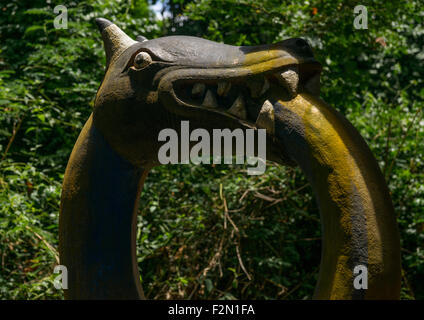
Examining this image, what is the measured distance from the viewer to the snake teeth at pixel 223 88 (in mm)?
1541

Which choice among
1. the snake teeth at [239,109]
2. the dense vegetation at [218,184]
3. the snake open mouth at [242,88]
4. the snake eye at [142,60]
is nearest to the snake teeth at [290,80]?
the snake open mouth at [242,88]

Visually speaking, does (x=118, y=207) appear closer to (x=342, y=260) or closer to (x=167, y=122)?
(x=167, y=122)

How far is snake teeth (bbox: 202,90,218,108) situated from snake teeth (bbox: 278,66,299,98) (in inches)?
7.3

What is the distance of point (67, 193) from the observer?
182 centimetres

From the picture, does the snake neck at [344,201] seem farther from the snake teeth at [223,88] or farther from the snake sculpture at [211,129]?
the snake teeth at [223,88]

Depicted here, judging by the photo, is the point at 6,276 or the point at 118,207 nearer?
the point at 118,207

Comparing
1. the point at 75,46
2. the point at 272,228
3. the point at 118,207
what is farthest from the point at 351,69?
the point at 118,207

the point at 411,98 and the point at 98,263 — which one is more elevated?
the point at 411,98

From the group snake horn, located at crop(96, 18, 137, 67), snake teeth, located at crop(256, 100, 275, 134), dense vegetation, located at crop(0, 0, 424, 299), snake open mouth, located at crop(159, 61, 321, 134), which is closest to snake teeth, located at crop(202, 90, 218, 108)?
snake open mouth, located at crop(159, 61, 321, 134)

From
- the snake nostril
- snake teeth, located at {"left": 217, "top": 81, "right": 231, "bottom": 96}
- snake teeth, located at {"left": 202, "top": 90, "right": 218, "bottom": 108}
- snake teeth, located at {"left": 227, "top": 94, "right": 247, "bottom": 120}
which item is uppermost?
the snake nostril

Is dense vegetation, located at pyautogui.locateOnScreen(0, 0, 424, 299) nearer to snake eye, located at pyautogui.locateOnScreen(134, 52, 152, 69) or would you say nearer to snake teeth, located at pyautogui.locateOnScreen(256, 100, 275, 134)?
snake eye, located at pyautogui.locateOnScreen(134, 52, 152, 69)

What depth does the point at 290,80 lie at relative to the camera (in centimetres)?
148

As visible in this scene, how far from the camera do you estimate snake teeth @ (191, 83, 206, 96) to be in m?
1.58

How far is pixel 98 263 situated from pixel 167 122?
470 mm
